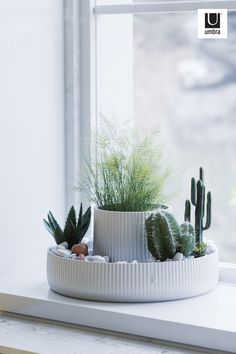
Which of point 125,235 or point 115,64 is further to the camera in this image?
point 115,64

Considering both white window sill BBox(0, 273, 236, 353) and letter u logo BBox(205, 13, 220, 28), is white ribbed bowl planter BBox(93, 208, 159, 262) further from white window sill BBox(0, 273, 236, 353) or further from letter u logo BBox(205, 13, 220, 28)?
letter u logo BBox(205, 13, 220, 28)

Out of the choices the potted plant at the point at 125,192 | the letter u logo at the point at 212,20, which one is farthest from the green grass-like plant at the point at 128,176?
the letter u logo at the point at 212,20

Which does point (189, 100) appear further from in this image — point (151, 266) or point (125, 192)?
point (151, 266)

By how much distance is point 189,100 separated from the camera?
186 cm

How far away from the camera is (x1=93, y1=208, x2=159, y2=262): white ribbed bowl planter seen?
155cm

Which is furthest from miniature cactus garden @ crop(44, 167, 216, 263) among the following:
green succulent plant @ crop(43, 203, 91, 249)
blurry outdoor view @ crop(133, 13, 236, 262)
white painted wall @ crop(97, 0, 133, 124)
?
white painted wall @ crop(97, 0, 133, 124)

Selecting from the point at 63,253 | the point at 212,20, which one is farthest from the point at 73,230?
the point at 212,20

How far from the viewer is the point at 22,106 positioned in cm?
175

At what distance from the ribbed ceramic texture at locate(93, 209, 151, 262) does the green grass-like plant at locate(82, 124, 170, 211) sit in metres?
0.05

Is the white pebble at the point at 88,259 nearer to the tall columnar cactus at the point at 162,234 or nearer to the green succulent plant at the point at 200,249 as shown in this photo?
the tall columnar cactus at the point at 162,234

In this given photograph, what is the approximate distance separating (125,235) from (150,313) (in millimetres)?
199

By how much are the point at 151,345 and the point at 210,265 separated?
0.25 metres

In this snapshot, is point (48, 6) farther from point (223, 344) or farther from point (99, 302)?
point (223, 344)

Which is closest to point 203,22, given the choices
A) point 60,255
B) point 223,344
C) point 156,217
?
point 156,217
